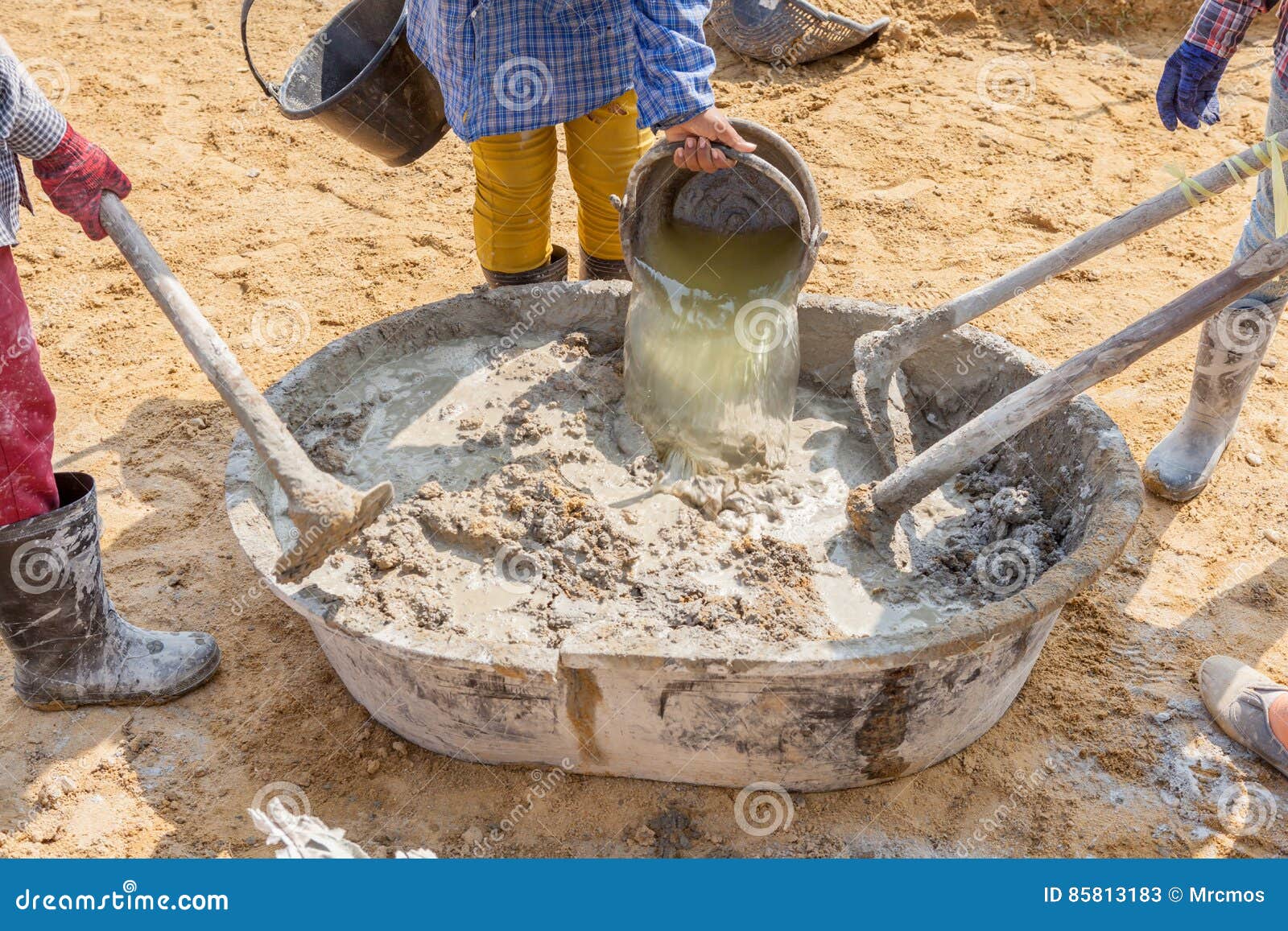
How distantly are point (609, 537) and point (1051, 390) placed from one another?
1.06 m

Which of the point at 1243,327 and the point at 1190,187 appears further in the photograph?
the point at 1243,327

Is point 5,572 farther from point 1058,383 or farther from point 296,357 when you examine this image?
point 1058,383

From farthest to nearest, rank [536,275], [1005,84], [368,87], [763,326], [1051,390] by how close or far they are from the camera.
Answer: [1005,84] → [536,275] → [368,87] → [763,326] → [1051,390]

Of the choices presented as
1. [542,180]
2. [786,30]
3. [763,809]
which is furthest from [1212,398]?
[786,30]

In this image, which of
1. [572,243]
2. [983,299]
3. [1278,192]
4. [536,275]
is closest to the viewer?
[1278,192]

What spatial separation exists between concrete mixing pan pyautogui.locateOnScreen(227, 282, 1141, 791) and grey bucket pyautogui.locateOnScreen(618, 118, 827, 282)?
729 millimetres

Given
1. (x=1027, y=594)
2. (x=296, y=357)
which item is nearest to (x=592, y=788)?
(x=1027, y=594)

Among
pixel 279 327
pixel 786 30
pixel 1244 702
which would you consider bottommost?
pixel 279 327

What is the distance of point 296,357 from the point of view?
4.01m

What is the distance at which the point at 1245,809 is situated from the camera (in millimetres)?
2484

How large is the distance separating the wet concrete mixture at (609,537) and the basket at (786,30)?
3269 millimetres

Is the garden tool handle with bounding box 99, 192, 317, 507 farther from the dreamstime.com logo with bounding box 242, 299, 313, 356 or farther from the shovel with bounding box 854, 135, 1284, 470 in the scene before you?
the dreamstime.com logo with bounding box 242, 299, 313, 356

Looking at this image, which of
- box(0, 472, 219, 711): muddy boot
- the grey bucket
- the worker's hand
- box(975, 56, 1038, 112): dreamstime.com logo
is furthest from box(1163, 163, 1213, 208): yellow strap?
box(975, 56, 1038, 112): dreamstime.com logo

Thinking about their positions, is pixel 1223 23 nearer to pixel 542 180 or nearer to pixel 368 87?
pixel 542 180
